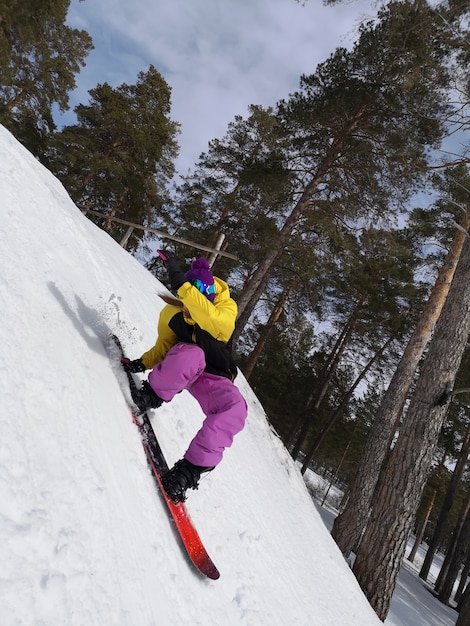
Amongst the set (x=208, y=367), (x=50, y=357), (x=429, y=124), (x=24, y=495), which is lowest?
(x=24, y=495)

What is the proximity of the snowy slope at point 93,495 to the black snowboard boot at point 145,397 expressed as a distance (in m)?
0.17

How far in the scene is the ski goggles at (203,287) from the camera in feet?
9.66

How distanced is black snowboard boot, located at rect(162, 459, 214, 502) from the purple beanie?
126 centimetres

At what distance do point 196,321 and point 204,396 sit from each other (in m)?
0.59

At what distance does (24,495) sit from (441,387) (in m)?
5.06

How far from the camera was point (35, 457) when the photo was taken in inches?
68.4

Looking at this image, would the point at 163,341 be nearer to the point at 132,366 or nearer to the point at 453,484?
the point at 132,366

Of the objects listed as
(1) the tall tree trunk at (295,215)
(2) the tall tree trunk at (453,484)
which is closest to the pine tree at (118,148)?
(1) the tall tree trunk at (295,215)

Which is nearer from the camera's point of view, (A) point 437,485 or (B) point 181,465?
(B) point 181,465

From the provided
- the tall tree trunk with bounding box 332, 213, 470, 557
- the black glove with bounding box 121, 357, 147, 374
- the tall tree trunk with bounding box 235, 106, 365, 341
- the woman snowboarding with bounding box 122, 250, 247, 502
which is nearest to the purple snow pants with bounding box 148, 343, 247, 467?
the woman snowboarding with bounding box 122, 250, 247, 502

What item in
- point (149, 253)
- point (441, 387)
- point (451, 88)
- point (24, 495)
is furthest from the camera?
point (149, 253)

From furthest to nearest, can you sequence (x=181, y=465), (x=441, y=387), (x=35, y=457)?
(x=441, y=387)
(x=181, y=465)
(x=35, y=457)

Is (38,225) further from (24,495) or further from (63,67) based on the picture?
(63,67)

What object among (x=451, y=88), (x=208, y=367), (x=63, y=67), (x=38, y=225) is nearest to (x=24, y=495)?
(x=208, y=367)
